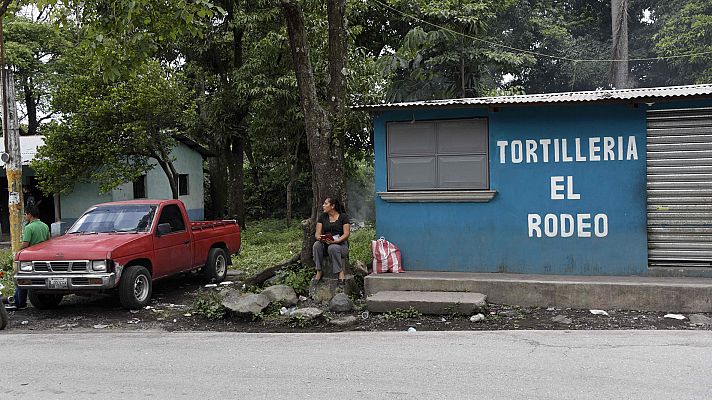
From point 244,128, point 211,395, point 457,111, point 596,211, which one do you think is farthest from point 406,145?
point 244,128

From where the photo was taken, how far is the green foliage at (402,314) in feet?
30.0

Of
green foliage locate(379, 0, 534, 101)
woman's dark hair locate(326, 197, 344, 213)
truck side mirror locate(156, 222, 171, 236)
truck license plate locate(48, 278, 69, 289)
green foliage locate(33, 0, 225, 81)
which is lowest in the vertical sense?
truck license plate locate(48, 278, 69, 289)

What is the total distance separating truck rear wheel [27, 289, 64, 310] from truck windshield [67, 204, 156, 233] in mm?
1145

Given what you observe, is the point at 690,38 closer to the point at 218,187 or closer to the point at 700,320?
the point at 218,187

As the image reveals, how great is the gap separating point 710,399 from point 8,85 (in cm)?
1430

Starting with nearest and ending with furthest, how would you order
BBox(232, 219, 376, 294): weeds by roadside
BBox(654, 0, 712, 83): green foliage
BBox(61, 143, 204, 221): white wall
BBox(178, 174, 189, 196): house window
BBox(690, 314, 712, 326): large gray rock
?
BBox(690, 314, 712, 326): large gray rock < BBox(232, 219, 376, 294): weeds by roadside < BBox(61, 143, 204, 221): white wall < BBox(654, 0, 712, 83): green foliage < BBox(178, 174, 189, 196): house window

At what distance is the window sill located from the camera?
399 inches

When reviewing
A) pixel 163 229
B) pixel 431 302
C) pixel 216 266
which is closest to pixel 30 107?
pixel 216 266

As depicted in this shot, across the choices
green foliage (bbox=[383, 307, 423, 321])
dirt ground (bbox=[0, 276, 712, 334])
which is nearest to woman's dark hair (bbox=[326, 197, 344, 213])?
dirt ground (bbox=[0, 276, 712, 334])

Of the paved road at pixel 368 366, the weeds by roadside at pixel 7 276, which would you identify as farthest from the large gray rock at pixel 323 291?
the weeds by roadside at pixel 7 276

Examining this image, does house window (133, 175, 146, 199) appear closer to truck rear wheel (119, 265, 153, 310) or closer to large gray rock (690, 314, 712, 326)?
truck rear wheel (119, 265, 153, 310)

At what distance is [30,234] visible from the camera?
10680 millimetres

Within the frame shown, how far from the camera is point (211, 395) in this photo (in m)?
5.76

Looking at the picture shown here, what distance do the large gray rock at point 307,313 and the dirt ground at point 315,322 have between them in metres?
0.09
